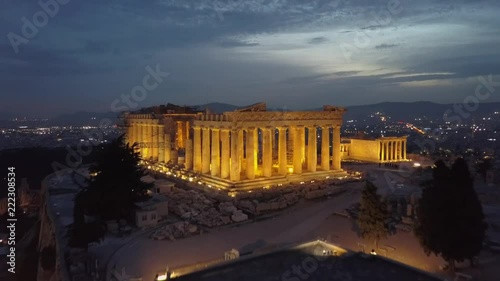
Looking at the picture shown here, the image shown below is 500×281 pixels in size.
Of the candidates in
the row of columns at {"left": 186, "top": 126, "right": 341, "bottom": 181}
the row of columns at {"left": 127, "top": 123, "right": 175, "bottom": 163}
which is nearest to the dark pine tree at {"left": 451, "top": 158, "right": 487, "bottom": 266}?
the row of columns at {"left": 186, "top": 126, "right": 341, "bottom": 181}

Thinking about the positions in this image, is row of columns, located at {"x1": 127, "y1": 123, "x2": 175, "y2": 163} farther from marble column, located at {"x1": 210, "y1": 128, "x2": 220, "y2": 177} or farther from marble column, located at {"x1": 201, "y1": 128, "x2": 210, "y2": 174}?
marble column, located at {"x1": 210, "y1": 128, "x2": 220, "y2": 177}

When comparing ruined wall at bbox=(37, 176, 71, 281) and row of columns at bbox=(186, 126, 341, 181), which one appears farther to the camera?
row of columns at bbox=(186, 126, 341, 181)

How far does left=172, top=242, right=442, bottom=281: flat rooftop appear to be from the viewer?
15609 mm

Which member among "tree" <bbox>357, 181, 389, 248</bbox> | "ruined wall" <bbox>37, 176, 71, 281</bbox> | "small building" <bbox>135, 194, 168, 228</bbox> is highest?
"tree" <bbox>357, 181, 389, 248</bbox>

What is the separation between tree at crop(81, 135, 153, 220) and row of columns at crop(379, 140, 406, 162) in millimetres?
33727

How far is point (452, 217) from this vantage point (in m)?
18.0

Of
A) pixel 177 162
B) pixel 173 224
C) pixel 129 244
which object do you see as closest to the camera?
pixel 129 244

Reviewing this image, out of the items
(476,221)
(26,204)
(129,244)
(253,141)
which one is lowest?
(26,204)

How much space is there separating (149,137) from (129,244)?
30856 millimetres

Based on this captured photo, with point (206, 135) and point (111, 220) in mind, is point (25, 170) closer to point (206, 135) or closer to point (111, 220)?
point (206, 135)

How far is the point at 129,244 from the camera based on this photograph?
2327 centimetres

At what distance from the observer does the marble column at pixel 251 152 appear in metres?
36.0

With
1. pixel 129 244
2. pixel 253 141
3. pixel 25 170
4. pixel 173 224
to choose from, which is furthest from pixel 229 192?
pixel 25 170

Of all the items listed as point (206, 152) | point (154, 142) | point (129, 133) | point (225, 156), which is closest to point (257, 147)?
point (225, 156)
